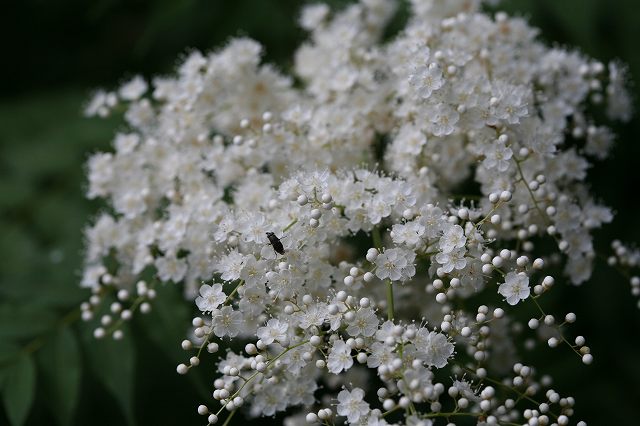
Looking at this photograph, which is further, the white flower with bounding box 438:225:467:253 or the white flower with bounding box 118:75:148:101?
the white flower with bounding box 118:75:148:101

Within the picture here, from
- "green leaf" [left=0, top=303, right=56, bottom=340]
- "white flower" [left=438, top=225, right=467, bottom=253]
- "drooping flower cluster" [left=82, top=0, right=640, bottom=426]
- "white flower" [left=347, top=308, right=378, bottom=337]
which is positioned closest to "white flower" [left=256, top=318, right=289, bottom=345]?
"drooping flower cluster" [left=82, top=0, right=640, bottom=426]

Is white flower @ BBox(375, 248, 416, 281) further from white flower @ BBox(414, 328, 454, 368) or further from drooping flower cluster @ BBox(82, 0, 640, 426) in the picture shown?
white flower @ BBox(414, 328, 454, 368)

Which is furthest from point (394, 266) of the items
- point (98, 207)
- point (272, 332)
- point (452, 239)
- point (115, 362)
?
point (98, 207)

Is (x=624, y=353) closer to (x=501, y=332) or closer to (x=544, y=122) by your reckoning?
(x=501, y=332)

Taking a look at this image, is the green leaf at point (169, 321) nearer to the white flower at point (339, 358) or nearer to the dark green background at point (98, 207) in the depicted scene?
the dark green background at point (98, 207)

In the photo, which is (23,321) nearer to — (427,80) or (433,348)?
(433,348)

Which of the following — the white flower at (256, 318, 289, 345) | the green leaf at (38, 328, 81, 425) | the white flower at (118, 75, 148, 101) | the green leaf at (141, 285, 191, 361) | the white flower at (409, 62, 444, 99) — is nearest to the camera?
the white flower at (256, 318, 289, 345)

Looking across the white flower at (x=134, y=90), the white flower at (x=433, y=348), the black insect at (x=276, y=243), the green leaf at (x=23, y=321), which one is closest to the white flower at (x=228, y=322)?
the black insect at (x=276, y=243)
